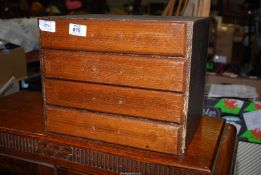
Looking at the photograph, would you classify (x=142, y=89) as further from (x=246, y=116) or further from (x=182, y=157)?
(x=246, y=116)

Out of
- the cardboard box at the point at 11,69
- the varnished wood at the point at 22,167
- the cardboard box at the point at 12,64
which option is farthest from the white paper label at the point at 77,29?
the cardboard box at the point at 12,64

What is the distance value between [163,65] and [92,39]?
0.69 ft

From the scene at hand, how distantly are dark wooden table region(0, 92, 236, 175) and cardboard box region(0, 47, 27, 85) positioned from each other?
1.87ft

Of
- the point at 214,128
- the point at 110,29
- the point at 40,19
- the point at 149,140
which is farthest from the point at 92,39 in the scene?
the point at 214,128

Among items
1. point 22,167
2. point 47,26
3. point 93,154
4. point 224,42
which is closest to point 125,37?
point 47,26

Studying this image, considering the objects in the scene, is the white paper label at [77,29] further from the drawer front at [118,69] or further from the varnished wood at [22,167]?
the varnished wood at [22,167]

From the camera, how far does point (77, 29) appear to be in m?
0.81

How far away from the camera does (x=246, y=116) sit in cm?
137

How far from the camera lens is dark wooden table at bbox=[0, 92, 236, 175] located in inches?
30.8

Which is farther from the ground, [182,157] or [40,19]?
[40,19]

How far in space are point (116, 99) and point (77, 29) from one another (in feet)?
0.72

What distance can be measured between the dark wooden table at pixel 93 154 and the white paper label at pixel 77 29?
317 millimetres

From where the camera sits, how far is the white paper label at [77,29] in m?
0.80

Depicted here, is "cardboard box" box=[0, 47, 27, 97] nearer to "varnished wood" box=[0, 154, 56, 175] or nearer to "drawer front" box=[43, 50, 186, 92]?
"varnished wood" box=[0, 154, 56, 175]
